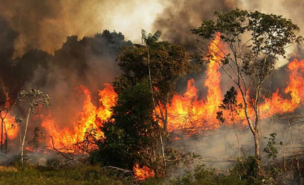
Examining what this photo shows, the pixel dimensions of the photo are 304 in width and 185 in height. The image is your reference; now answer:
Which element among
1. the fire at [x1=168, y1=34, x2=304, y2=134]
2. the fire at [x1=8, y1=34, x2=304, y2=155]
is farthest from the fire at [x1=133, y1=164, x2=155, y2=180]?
the fire at [x1=8, y1=34, x2=304, y2=155]

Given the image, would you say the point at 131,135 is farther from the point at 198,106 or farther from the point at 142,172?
the point at 198,106

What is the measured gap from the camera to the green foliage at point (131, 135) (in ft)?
72.4

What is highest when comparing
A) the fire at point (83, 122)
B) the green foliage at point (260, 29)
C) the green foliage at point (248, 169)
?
the green foliage at point (260, 29)

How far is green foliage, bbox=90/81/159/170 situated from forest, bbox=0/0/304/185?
0.09 m

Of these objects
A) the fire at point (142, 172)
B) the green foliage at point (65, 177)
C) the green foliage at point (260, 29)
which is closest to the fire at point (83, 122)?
the fire at point (142, 172)

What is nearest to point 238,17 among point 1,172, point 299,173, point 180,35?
point 299,173

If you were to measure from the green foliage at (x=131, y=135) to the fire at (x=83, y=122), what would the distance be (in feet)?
101

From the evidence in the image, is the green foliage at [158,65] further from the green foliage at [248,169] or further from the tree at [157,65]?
the green foliage at [248,169]

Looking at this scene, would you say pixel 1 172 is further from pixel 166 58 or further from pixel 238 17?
pixel 238 17

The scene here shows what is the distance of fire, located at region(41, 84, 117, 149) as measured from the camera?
54.3 metres

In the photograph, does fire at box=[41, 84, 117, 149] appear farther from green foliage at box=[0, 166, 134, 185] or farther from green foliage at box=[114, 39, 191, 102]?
green foliage at box=[0, 166, 134, 185]

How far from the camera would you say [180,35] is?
67.9 metres

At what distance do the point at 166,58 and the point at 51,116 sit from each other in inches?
1454

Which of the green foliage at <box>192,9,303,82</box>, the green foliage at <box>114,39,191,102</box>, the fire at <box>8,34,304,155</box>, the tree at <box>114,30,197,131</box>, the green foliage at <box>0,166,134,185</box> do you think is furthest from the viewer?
the fire at <box>8,34,304,155</box>
